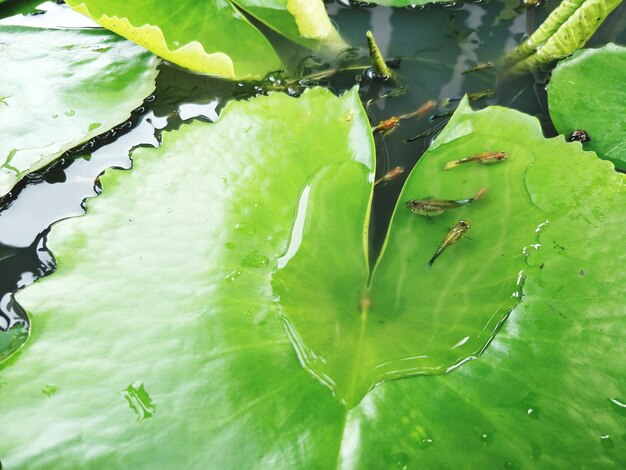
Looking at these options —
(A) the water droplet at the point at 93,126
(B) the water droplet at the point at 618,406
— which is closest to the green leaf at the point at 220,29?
(A) the water droplet at the point at 93,126

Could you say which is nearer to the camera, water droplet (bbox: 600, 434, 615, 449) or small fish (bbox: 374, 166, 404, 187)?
water droplet (bbox: 600, 434, 615, 449)

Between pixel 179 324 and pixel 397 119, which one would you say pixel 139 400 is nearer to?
pixel 179 324

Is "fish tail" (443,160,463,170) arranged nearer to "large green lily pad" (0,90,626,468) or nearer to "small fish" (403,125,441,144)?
"large green lily pad" (0,90,626,468)

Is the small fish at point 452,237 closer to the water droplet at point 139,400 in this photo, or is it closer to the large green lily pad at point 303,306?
the large green lily pad at point 303,306

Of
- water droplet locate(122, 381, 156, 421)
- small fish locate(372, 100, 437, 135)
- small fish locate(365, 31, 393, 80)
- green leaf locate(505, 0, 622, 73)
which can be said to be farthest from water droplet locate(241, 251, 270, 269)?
green leaf locate(505, 0, 622, 73)

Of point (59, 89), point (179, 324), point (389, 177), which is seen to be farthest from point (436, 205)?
point (59, 89)

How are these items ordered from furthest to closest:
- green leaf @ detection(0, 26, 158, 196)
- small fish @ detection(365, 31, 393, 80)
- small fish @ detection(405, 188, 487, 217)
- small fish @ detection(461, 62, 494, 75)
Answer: small fish @ detection(461, 62, 494, 75) < small fish @ detection(365, 31, 393, 80) < green leaf @ detection(0, 26, 158, 196) < small fish @ detection(405, 188, 487, 217)
